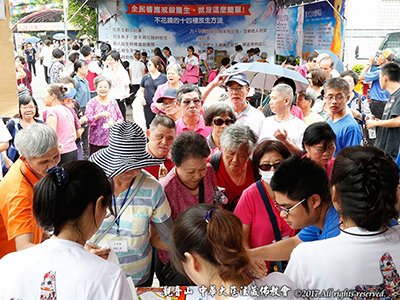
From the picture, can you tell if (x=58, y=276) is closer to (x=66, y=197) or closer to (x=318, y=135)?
(x=66, y=197)

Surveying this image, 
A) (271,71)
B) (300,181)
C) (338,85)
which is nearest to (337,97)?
(338,85)

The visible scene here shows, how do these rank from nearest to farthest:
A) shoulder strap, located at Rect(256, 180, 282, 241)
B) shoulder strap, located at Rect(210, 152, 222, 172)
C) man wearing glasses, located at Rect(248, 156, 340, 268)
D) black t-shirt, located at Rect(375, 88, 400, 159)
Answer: man wearing glasses, located at Rect(248, 156, 340, 268)
shoulder strap, located at Rect(256, 180, 282, 241)
shoulder strap, located at Rect(210, 152, 222, 172)
black t-shirt, located at Rect(375, 88, 400, 159)

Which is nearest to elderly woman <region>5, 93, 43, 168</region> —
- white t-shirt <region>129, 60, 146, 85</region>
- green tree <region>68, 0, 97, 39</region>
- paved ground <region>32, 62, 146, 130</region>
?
paved ground <region>32, 62, 146, 130</region>

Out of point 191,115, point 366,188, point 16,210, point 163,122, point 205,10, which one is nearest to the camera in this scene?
point 366,188

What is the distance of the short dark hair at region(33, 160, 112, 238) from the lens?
1565 millimetres

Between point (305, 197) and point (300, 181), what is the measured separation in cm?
7

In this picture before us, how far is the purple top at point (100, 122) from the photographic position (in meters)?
5.00

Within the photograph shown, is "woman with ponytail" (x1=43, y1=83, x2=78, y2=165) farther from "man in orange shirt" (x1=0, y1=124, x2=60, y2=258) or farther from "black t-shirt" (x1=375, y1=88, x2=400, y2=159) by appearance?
"black t-shirt" (x1=375, y1=88, x2=400, y2=159)

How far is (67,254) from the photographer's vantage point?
1.47 meters

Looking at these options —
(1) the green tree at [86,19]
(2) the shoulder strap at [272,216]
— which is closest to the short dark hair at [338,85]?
(2) the shoulder strap at [272,216]

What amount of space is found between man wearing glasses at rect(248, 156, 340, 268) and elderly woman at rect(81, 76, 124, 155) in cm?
323

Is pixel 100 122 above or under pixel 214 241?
under

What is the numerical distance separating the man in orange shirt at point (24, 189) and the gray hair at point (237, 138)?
3.35 ft

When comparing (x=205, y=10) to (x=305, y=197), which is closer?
(x=305, y=197)
